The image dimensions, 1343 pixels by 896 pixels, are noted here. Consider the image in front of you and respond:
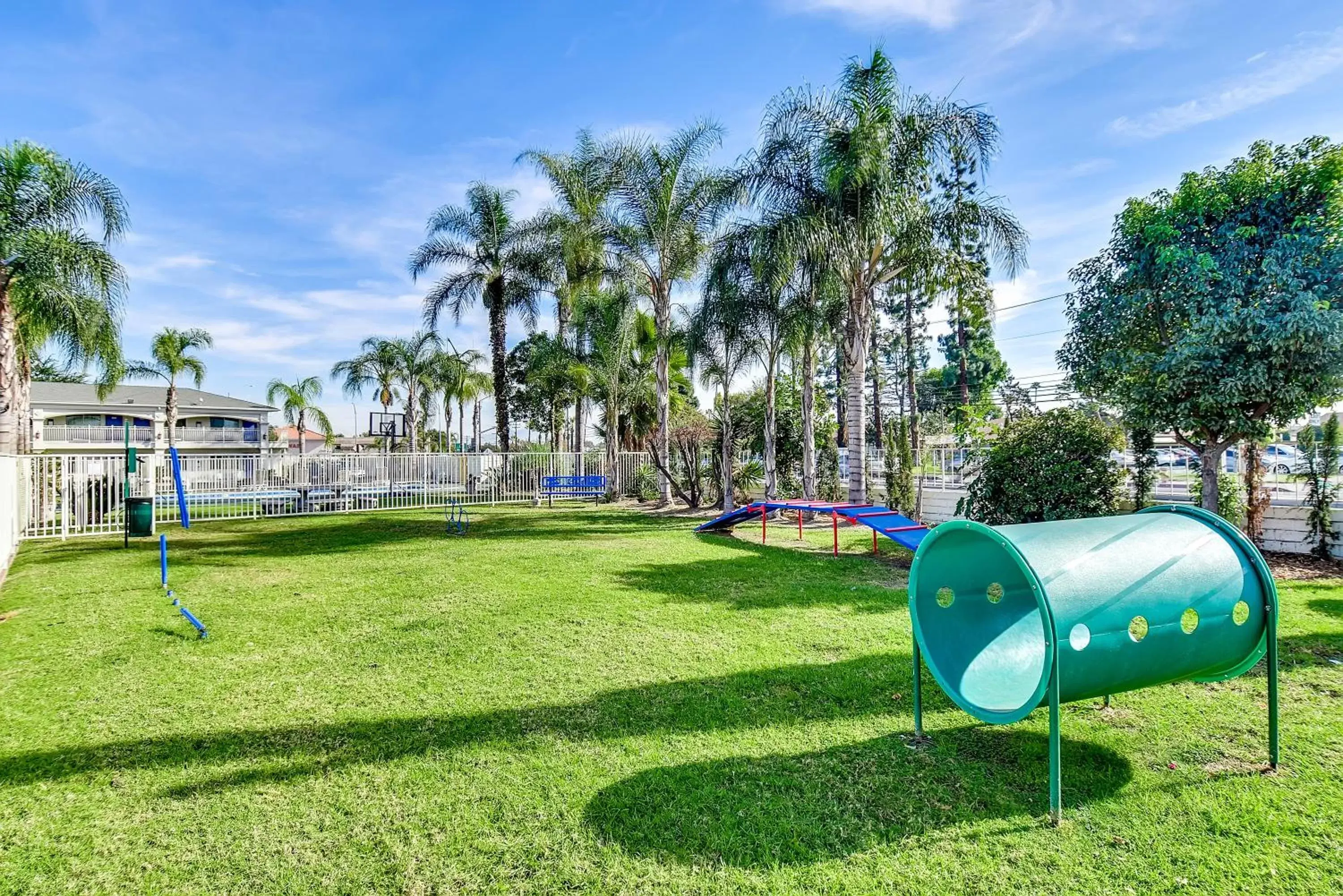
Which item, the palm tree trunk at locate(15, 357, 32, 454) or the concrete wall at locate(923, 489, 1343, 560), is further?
the palm tree trunk at locate(15, 357, 32, 454)

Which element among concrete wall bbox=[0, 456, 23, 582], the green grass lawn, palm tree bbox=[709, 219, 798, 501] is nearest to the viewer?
the green grass lawn

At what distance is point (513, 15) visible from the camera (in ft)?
31.5

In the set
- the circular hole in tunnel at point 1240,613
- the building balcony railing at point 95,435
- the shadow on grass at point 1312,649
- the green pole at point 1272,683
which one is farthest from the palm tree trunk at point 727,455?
the building balcony railing at point 95,435

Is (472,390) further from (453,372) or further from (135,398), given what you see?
(135,398)

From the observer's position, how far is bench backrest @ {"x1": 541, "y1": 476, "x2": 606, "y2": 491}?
21234 millimetres

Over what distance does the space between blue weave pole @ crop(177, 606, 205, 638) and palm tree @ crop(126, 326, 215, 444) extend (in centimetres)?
2659

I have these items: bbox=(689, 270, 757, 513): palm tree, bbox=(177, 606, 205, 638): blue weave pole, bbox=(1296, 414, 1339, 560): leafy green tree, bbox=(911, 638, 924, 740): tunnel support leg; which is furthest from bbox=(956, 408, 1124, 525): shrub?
bbox=(177, 606, 205, 638): blue weave pole

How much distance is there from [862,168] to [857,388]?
4276mm

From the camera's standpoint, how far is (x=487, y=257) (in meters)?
22.2

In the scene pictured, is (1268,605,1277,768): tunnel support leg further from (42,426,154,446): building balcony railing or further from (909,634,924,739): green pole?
(42,426,154,446): building balcony railing

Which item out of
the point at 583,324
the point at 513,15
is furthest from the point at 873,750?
the point at 583,324

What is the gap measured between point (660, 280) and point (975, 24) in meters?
10.4

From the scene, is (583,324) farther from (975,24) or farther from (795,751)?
(795,751)

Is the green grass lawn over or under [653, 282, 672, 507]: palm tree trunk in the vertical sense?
under
